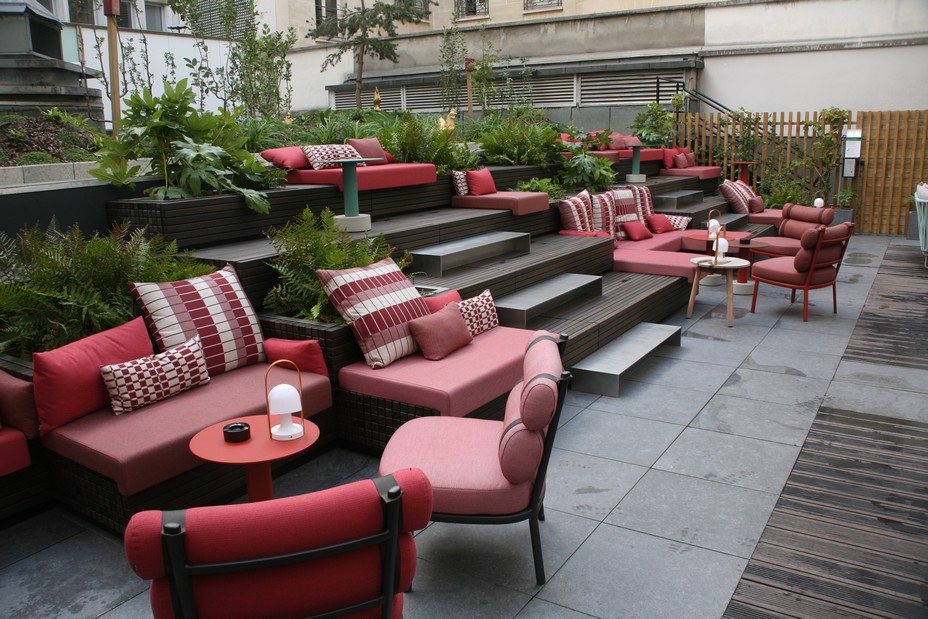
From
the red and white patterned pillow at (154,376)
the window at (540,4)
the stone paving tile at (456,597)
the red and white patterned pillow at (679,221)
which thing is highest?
the window at (540,4)

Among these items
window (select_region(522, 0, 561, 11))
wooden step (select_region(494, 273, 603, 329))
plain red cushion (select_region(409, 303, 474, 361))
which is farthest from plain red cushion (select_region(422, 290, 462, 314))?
window (select_region(522, 0, 561, 11))

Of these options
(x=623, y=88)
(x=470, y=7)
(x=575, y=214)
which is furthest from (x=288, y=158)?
(x=470, y=7)

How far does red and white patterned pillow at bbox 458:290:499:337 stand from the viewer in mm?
4691

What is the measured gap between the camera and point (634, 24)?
1577cm

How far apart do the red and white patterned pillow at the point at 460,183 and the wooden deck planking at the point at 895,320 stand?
376 cm

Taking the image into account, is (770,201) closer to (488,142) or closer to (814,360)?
(488,142)

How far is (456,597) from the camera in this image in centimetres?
284

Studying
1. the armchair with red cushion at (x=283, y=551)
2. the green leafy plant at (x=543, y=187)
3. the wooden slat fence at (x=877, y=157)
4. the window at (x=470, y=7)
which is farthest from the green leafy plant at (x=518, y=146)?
the window at (x=470, y=7)

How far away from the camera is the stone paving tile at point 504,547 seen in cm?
299

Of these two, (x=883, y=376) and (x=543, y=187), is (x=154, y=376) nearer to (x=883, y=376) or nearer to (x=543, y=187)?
(x=883, y=376)

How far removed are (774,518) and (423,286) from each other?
2633 mm

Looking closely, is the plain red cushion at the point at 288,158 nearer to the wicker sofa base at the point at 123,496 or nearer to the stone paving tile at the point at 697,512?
the wicker sofa base at the point at 123,496

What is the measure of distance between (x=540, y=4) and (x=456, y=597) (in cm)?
1884

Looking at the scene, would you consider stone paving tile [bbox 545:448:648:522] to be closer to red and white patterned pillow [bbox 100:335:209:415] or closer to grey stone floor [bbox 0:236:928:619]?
grey stone floor [bbox 0:236:928:619]
